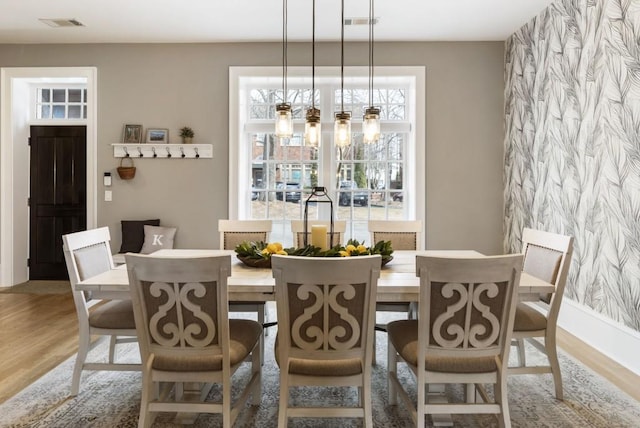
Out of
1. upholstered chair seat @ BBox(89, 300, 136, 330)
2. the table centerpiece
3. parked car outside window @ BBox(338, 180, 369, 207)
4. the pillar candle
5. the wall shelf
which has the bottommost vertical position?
upholstered chair seat @ BBox(89, 300, 136, 330)

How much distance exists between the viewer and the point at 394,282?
77.4 inches

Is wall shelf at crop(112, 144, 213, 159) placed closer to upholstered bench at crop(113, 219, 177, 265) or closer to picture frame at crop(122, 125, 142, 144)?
picture frame at crop(122, 125, 142, 144)

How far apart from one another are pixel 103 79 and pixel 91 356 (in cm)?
310

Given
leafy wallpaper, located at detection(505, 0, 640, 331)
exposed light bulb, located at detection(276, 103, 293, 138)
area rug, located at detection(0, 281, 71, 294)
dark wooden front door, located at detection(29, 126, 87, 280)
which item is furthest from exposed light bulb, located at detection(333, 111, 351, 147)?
dark wooden front door, located at detection(29, 126, 87, 280)

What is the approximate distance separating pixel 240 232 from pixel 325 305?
1.75 meters

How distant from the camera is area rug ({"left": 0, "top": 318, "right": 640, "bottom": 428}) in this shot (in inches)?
81.0

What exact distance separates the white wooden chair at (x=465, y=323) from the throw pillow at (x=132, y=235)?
3556 mm

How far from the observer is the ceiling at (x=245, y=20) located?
3645 mm

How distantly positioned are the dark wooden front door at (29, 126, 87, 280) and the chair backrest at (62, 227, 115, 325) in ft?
10.3

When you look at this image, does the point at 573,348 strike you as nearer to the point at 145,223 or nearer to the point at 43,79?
the point at 145,223

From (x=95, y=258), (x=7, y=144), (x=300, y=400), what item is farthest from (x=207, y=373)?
(x=7, y=144)

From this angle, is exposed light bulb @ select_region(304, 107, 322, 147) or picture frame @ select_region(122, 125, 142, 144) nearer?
exposed light bulb @ select_region(304, 107, 322, 147)

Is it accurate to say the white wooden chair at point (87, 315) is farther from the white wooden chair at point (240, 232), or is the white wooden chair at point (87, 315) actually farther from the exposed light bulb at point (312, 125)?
the exposed light bulb at point (312, 125)

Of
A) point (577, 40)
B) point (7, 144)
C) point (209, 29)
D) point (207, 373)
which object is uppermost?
point (209, 29)
